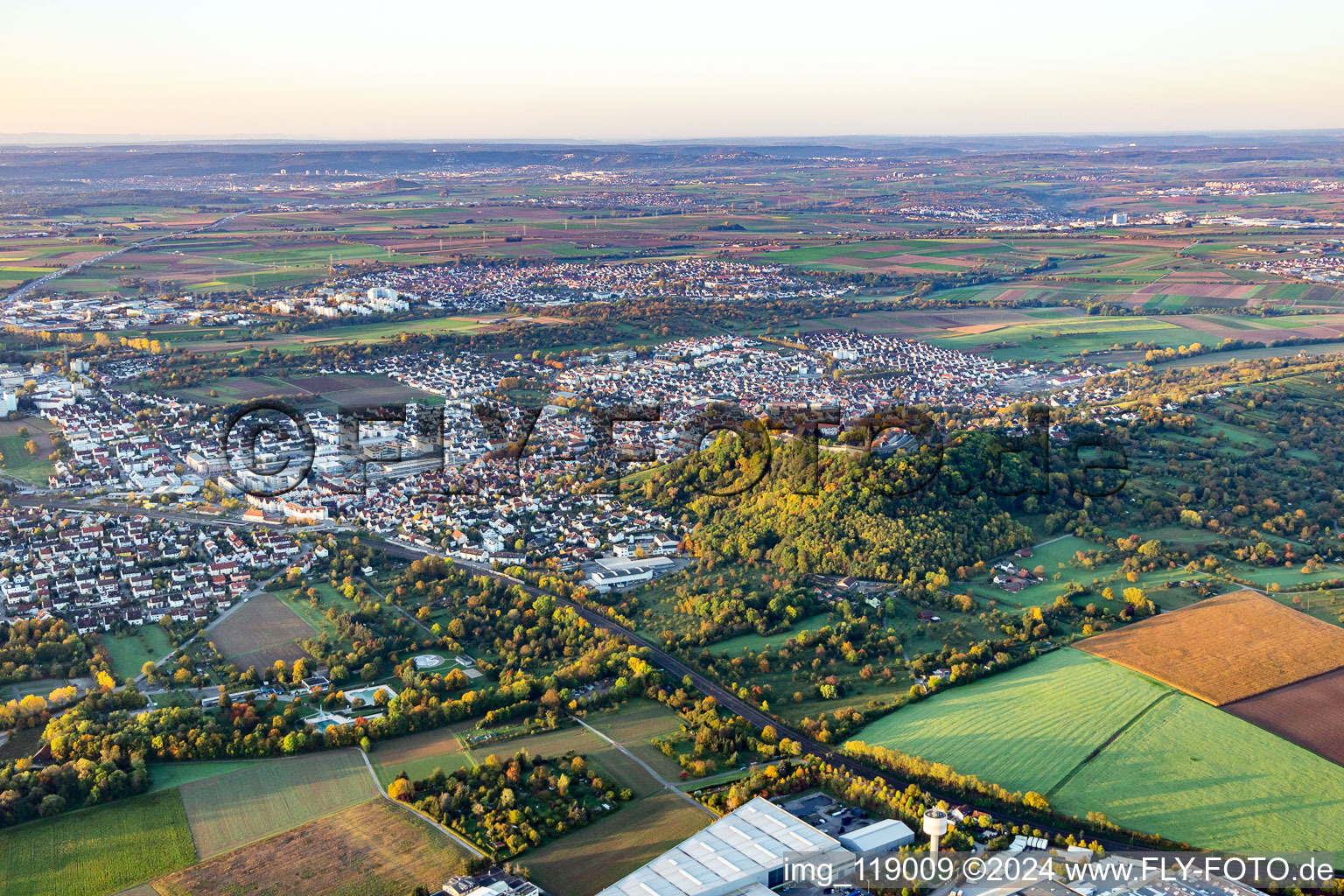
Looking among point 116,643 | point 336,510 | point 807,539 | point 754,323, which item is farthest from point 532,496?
point 754,323

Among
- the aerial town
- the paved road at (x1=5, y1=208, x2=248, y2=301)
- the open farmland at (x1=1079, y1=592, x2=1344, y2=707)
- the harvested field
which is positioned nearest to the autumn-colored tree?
the aerial town

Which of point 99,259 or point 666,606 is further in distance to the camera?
point 99,259

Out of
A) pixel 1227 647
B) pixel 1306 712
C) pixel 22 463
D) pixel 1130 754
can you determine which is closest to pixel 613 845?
pixel 1130 754

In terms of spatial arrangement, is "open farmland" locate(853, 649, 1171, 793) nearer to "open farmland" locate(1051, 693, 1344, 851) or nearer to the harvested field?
"open farmland" locate(1051, 693, 1344, 851)

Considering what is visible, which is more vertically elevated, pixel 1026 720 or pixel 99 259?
pixel 99 259

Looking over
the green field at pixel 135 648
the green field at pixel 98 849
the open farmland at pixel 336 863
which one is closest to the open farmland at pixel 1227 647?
the open farmland at pixel 336 863

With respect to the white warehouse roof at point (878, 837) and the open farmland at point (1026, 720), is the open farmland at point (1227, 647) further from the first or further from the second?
the white warehouse roof at point (878, 837)

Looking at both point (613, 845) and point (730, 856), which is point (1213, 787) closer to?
point (730, 856)
